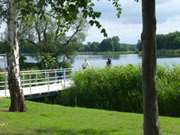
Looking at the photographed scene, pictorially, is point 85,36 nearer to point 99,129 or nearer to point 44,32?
point 44,32

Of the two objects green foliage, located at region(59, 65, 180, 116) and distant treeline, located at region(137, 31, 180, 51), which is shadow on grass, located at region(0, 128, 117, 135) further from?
distant treeline, located at region(137, 31, 180, 51)

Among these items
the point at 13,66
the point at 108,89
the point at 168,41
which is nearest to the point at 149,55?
the point at 13,66

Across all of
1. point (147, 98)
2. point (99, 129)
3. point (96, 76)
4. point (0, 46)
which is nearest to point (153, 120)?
point (147, 98)

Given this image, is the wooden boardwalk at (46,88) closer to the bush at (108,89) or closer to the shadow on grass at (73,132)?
the bush at (108,89)

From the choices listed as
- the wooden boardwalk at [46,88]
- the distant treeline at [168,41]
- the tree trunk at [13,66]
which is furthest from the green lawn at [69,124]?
the distant treeline at [168,41]

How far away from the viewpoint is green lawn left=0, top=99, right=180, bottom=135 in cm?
1224

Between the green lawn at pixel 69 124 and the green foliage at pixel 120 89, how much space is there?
26.0 feet

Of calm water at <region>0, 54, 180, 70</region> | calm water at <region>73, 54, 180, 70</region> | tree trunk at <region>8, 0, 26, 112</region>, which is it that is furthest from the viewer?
calm water at <region>0, 54, 180, 70</region>

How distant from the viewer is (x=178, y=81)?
82.1ft

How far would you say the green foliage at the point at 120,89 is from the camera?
79.4 ft

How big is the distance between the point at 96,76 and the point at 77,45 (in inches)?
1105

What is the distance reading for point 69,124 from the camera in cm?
1368

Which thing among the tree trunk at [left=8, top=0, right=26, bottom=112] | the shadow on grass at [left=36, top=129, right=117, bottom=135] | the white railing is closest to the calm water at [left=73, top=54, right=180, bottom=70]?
the white railing

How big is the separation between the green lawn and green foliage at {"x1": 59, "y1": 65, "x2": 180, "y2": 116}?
7917 millimetres
